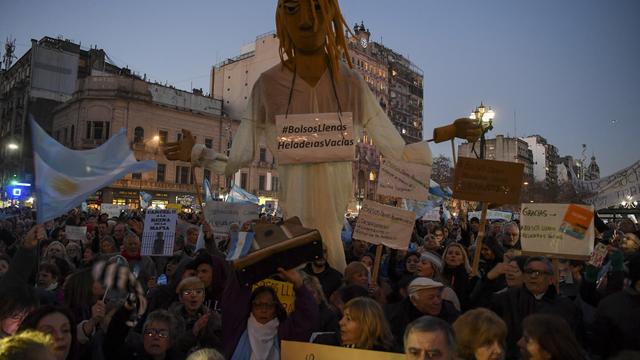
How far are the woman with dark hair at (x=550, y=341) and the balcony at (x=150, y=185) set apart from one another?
45810 mm

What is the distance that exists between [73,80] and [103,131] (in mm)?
10373

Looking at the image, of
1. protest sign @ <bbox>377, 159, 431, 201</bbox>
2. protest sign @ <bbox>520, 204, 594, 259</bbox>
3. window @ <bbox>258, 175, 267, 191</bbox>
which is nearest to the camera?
protest sign @ <bbox>377, 159, 431, 201</bbox>

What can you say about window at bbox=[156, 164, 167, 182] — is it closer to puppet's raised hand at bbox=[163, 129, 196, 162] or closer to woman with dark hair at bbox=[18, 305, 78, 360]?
puppet's raised hand at bbox=[163, 129, 196, 162]

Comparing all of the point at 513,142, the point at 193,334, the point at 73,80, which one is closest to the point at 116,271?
the point at 193,334

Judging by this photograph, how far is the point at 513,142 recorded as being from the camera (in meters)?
111

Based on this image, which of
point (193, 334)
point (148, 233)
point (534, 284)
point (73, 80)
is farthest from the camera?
point (73, 80)

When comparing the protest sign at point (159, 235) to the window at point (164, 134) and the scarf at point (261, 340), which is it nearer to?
the scarf at point (261, 340)

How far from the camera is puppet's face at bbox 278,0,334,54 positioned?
15.8 ft

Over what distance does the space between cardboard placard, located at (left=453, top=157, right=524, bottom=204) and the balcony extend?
4354 cm

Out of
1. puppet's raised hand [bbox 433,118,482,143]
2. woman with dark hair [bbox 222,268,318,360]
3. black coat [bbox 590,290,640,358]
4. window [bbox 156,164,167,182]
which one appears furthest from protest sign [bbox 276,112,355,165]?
window [bbox 156,164,167,182]

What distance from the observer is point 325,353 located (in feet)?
10.2

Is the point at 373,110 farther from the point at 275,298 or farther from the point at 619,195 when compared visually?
the point at 619,195

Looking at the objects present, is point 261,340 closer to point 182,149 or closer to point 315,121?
point 315,121

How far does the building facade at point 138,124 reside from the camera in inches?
1805
